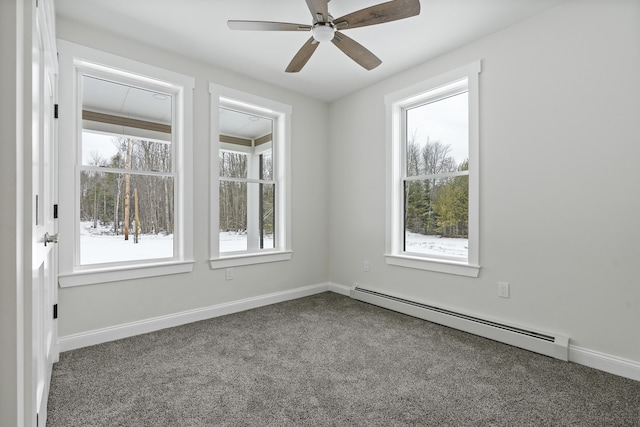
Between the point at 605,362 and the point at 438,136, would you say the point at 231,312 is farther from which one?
the point at 605,362

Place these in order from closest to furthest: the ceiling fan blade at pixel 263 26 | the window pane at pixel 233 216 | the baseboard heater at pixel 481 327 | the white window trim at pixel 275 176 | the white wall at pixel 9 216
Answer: the white wall at pixel 9 216, the ceiling fan blade at pixel 263 26, the baseboard heater at pixel 481 327, the white window trim at pixel 275 176, the window pane at pixel 233 216

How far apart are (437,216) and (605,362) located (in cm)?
169

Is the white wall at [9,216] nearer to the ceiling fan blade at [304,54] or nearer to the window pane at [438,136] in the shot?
the ceiling fan blade at [304,54]

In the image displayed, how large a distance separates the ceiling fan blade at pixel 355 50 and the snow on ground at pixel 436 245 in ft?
6.01

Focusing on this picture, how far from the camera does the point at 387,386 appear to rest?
6.64 feet

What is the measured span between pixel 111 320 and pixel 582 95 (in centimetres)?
410

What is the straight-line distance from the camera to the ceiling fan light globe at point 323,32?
212 cm

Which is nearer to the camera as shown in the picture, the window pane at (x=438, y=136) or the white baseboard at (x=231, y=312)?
the white baseboard at (x=231, y=312)

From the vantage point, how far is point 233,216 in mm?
3686

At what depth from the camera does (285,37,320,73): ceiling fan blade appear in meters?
2.33

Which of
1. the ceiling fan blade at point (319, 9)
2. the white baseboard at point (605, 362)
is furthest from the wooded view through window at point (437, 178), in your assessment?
the ceiling fan blade at point (319, 9)

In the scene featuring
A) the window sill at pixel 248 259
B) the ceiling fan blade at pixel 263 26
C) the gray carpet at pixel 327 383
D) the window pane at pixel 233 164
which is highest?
the ceiling fan blade at pixel 263 26

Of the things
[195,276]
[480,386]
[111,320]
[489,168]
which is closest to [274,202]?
[195,276]

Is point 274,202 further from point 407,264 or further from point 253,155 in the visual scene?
Result: point 407,264
